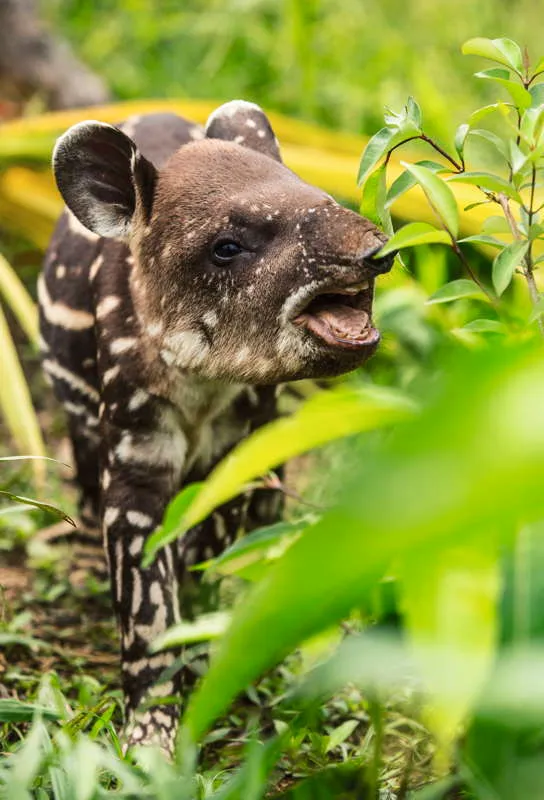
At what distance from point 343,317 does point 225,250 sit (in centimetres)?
39

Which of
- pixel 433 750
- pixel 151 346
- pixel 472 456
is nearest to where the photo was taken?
pixel 472 456

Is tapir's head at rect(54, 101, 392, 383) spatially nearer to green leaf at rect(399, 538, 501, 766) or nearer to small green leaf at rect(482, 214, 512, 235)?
small green leaf at rect(482, 214, 512, 235)

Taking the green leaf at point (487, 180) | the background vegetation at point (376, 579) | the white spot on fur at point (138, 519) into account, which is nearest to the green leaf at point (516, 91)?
the background vegetation at point (376, 579)

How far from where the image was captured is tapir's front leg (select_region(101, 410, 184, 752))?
3.53 m

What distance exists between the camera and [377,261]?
2.94m

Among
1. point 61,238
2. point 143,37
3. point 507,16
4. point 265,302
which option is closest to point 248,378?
point 265,302

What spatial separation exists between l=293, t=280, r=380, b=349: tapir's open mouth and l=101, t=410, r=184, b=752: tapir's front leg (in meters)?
0.71

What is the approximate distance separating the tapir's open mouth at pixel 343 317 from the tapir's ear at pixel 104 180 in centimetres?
64

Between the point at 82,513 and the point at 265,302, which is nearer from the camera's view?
the point at 265,302

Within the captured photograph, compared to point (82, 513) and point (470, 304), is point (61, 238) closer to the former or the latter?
point (82, 513)

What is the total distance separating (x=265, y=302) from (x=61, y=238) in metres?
1.37

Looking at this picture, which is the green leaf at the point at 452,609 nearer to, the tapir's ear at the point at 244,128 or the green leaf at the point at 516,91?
the green leaf at the point at 516,91

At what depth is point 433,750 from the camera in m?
2.92

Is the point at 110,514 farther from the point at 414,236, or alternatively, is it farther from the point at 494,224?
the point at 414,236
